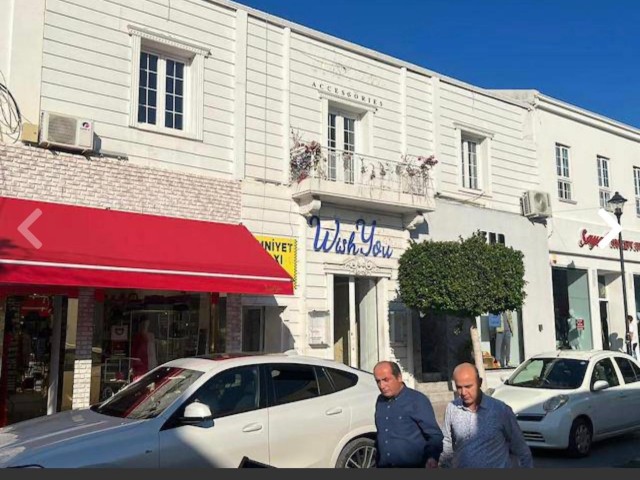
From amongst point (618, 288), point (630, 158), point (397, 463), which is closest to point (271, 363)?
point (397, 463)

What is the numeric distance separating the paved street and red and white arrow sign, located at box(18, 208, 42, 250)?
7808mm

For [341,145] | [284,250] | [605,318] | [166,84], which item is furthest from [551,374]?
[605,318]

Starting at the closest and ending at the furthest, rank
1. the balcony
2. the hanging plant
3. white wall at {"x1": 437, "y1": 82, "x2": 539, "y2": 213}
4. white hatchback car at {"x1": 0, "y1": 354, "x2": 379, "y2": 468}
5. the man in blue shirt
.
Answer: the man in blue shirt, white hatchback car at {"x1": 0, "y1": 354, "x2": 379, "y2": 468}, the balcony, the hanging plant, white wall at {"x1": 437, "y1": 82, "x2": 539, "y2": 213}

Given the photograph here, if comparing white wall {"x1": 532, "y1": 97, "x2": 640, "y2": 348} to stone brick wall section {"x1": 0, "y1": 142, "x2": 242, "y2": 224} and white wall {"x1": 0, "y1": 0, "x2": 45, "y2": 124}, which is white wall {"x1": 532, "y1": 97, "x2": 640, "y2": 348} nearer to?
stone brick wall section {"x1": 0, "y1": 142, "x2": 242, "y2": 224}

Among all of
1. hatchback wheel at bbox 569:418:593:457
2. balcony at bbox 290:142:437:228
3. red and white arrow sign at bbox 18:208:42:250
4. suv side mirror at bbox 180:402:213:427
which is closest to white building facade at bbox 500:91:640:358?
balcony at bbox 290:142:437:228

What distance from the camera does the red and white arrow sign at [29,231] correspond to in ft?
30.6

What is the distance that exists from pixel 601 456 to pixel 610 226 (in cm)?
A: 1410

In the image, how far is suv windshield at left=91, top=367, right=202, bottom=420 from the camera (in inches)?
237

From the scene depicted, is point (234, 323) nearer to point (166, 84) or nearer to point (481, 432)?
point (166, 84)

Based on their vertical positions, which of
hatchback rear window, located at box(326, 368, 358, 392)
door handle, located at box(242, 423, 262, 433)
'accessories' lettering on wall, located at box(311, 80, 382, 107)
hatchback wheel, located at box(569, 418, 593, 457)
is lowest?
hatchback wheel, located at box(569, 418, 593, 457)

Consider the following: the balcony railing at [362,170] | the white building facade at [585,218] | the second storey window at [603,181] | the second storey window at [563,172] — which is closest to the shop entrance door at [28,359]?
the balcony railing at [362,170]

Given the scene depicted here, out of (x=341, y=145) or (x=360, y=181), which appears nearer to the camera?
(x=360, y=181)

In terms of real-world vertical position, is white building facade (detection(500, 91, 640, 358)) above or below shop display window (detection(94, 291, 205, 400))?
above

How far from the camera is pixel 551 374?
1078 centimetres
